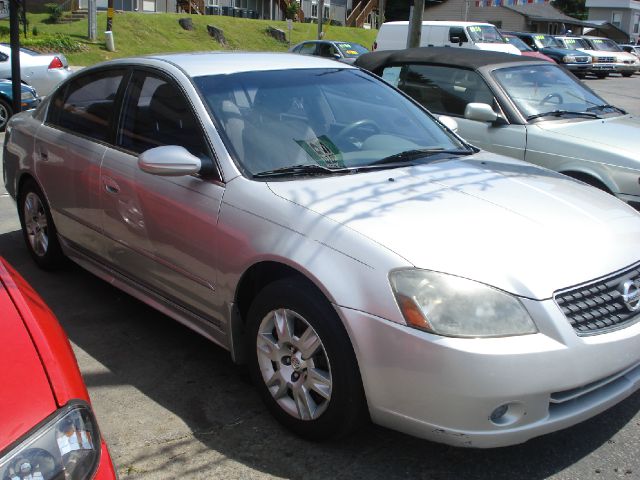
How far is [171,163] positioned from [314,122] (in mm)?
884

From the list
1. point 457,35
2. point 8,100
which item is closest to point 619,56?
point 457,35

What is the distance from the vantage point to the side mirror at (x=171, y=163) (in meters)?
3.52

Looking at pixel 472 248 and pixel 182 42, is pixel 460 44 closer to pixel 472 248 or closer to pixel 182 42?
pixel 182 42

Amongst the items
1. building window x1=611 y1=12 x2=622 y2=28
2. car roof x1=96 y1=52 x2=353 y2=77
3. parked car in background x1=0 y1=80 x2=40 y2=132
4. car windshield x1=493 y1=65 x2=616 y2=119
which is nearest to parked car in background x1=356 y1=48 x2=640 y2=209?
car windshield x1=493 y1=65 x2=616 y2=119

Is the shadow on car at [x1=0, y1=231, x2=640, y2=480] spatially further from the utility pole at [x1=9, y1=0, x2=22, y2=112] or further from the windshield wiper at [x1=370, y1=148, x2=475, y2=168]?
the utility pole at [x1=9, y1=0, x2=22, y2=112]

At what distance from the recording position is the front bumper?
8.75ft

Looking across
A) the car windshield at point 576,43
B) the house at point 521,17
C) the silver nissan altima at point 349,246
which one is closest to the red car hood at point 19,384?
the silver nissan altima at point 349,246

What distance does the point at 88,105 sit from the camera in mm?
4805

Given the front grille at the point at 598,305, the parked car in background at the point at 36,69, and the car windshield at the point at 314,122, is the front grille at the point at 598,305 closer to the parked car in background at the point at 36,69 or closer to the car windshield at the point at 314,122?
the car windshield at the point at 314,122

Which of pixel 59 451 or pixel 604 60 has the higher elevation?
pixel 604 60

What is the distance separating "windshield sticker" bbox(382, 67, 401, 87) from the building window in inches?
2564

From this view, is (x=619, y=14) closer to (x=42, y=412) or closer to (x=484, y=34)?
(x=484, y=34)

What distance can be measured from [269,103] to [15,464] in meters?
2.59

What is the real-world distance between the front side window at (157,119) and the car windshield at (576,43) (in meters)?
30.1
